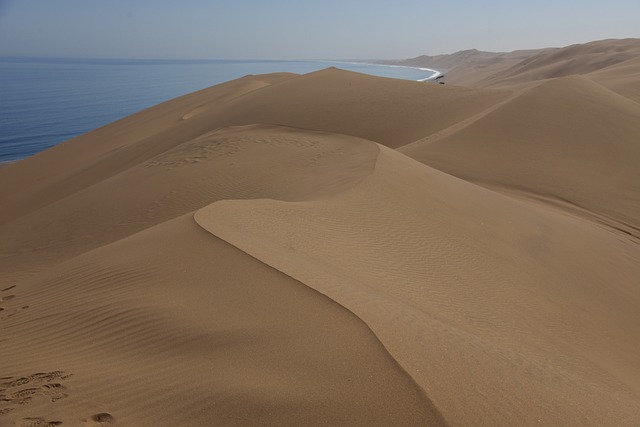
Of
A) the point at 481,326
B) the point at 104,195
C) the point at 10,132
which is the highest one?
the point at 481,326

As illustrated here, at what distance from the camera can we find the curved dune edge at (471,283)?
3.59 meters

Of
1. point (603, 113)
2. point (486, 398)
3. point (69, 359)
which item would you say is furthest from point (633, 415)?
point (603, 113)

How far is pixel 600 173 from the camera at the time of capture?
13305 mm

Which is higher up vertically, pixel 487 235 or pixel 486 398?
pixel 486 398

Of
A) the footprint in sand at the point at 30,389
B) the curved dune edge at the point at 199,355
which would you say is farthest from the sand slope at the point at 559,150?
the footprint in sand at the point at 30,389

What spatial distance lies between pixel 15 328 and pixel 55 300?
0.61m

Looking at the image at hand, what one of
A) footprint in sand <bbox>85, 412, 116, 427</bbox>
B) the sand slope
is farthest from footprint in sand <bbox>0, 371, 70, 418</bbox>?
the sand slope

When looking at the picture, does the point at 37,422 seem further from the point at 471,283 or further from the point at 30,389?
the point at 471,283

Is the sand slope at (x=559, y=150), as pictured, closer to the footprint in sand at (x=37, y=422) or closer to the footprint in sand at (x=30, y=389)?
the footprint in sand at (x=30, y=389)

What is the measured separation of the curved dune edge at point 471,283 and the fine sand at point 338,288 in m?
0.03

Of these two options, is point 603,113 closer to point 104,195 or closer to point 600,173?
point 600,173

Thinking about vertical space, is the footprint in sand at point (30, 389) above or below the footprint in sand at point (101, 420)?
below

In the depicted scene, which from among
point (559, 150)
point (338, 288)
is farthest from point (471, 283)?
point (559, 150)

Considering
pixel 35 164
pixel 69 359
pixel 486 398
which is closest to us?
pixel 486 398
